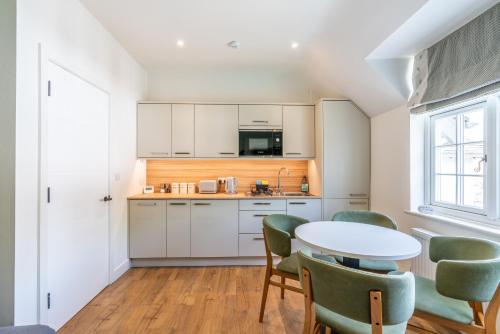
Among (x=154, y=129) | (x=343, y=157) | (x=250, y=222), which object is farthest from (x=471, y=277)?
(x=154, y=129)

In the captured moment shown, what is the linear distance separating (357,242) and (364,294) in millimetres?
582

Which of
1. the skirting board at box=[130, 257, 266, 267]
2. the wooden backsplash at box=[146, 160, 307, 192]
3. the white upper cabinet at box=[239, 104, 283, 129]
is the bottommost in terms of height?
the skirting board at box=[130, 257, 266, 267]

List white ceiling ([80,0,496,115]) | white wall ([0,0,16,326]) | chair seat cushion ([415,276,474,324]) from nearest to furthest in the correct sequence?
chair seat cushion ([415,276,474,324]) < white wall ([0,0,16,326]) < white ceiling ([80,0,496,115])

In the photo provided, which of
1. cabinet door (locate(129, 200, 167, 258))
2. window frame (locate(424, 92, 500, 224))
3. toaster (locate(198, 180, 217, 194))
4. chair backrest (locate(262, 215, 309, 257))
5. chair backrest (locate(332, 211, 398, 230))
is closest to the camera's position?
window frame (locate(424, 92, 500, 224))

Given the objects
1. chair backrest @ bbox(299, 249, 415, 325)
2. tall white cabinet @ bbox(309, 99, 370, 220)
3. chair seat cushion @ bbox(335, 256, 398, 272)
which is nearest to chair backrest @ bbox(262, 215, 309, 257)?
chair seat cushion @ bbox(335, 256, 398, 272)

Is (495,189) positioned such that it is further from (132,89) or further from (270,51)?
(132,89)

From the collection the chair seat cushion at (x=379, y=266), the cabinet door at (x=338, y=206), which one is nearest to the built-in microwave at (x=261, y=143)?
the cabinet door at (x=338, y=206)

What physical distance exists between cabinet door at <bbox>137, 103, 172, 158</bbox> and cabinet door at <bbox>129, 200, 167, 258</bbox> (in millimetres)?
701

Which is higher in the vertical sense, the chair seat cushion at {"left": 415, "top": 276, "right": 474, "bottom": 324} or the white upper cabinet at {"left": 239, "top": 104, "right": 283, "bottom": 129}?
the white upper cabinet at {"left": 239, "top": 104, "right": 283, "bottom": 129}

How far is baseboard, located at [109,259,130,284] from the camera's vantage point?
2773 millimetres

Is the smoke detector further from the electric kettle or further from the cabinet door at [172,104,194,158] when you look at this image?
the electric kettle

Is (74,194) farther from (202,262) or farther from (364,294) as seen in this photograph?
(364,294)

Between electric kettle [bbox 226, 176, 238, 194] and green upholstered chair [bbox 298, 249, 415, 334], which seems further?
electric kettle [bbox 226, 176, 238, 194]

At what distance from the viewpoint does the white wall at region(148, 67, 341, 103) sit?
12.3 ft
